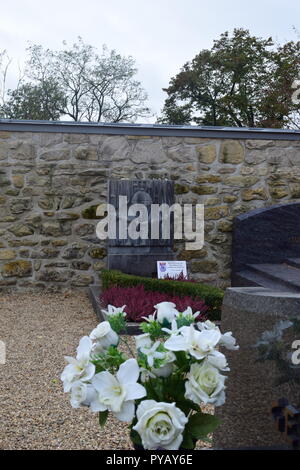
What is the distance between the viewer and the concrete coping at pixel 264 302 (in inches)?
93.2

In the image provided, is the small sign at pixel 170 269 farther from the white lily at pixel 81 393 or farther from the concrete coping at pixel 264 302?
the white lily at pixel 81 393

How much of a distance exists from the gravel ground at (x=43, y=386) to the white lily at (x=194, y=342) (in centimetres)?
133

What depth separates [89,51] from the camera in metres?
25.7

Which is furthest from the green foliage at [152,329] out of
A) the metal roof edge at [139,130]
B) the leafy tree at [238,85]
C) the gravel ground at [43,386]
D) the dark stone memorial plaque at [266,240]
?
the leafy tree at [238,85]

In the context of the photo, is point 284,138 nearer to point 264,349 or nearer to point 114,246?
point 114,246

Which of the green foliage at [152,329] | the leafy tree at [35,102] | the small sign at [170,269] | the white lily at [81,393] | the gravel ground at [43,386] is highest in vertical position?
the leafy tree at [35,102]

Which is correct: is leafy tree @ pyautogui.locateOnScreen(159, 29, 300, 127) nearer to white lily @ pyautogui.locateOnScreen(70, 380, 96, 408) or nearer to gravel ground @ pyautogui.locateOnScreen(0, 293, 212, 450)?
gravel ground @ pyautogui.locateOnScreen(0, 293, 212, 450)

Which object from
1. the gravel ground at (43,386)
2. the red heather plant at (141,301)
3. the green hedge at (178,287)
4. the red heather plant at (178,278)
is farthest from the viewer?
the red heather plant at (178,278)

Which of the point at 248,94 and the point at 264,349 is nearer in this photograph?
the point at 264,349

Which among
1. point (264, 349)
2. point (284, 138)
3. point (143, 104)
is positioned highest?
point (143, 104)

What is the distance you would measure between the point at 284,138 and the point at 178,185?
1683mm

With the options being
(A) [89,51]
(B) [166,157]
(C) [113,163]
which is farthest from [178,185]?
(A) [89,51]

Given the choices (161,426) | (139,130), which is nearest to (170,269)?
(139,130)

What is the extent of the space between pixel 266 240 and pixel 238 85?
19.0 m
